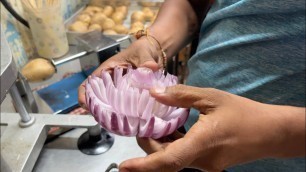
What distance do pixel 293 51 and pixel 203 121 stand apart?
0.60 feet

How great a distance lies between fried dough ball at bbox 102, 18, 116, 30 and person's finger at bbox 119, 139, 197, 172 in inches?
31.8

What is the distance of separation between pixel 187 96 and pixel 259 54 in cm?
17

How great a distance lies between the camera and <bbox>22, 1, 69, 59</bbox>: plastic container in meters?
0.80

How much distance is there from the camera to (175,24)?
0.61m

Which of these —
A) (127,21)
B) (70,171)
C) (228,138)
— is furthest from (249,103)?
(127,21)

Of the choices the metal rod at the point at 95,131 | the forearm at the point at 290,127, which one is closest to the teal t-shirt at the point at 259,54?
the forearm at the point at 290,127

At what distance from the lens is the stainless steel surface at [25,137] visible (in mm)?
492

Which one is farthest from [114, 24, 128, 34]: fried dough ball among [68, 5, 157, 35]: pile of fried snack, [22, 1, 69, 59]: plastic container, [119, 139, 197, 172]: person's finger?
[119, 139, 197, 172]: person's finger

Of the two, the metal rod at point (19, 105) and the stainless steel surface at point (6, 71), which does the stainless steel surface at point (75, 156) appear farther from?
the stainless steel surface at point (6, 71)

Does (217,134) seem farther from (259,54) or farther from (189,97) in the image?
(259,54)

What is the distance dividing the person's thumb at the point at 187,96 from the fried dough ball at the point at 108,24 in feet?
2.50

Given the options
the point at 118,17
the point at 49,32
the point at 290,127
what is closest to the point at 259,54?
the point at 290,127

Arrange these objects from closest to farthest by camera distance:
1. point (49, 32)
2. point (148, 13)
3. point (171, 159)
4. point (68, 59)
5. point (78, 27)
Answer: point (171, 159) < point (68, 59) < point (49, 32) < point (78, 27) < point (148, 13)

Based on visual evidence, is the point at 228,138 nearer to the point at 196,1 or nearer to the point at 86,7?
the point at 196,1
